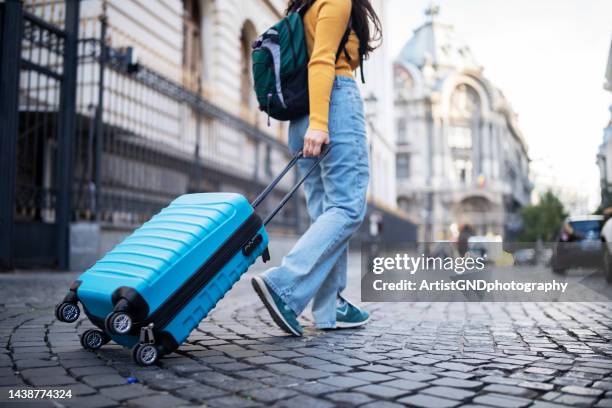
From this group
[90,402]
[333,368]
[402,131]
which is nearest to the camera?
[90,402]

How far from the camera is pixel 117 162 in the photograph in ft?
26.8

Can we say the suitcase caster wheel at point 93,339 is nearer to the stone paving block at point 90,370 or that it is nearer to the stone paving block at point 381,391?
the stone paving block at point 90,370

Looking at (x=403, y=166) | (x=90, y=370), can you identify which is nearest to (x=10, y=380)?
(x=90, y=370)

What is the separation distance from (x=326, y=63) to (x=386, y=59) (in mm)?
36709

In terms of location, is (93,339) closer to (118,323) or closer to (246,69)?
(118,323)

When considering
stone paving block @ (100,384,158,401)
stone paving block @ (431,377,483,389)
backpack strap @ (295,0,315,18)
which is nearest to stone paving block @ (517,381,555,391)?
stone paving block @ (431,377,483,389)

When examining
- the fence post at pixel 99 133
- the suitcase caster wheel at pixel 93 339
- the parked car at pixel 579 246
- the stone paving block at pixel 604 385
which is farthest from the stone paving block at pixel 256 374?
the fence post at pixel 99 133

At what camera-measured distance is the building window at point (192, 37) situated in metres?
14.9

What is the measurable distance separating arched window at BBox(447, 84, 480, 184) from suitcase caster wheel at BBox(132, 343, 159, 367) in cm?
5970

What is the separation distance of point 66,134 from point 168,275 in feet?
21.2

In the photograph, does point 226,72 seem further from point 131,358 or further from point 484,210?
point 484,210

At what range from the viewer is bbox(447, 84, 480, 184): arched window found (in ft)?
196

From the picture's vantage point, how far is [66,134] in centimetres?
790

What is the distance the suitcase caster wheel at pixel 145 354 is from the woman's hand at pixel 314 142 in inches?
49.7
